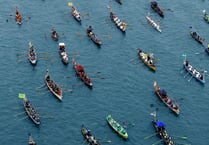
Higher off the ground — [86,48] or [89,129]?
[86,48]

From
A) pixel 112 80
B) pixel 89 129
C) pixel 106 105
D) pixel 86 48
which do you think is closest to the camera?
pixel 89 129

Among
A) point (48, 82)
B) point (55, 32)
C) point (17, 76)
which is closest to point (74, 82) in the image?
point (48, 82)

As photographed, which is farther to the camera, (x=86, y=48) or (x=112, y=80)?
(x=86, y=48)

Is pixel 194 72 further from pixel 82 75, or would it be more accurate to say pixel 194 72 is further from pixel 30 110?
pixel 30 110

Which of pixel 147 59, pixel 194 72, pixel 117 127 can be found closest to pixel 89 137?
pixel 117 127

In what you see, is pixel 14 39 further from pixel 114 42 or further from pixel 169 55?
pixel 169 55

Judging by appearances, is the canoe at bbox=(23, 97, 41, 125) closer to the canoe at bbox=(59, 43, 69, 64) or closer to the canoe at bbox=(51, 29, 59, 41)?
the canoe at bbox=(59, 43, 69, 64)

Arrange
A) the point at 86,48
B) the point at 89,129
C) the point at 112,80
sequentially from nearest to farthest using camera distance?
the point at 89,129, the point at 112,80, the point at 86,48

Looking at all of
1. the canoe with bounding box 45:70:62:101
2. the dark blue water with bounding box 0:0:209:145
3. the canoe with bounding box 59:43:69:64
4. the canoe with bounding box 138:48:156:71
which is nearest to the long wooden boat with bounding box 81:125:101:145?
the dark blue water with bounding box 0:0:209:145
